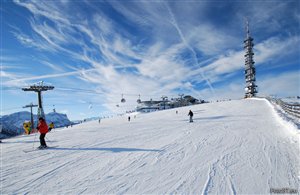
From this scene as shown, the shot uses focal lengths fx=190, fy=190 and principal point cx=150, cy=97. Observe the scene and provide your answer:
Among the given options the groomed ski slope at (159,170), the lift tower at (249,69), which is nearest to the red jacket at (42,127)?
the groomed ski slope at (159,170)

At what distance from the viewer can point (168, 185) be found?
5.47 m

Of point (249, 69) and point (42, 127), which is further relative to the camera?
point (249, 69)

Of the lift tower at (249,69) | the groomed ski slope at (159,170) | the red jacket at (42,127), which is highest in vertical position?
the lift tower at (249,69)

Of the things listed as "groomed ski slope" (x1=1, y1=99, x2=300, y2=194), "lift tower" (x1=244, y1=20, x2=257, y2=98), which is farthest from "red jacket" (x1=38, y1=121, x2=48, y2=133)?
"lift tower" (x1=244, y1=20, x2=257, y2=98)

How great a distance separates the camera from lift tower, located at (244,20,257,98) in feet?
307

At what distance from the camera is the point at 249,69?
97688mm

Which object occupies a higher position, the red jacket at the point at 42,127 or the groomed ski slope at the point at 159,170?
the red jacket at the point at 42,127

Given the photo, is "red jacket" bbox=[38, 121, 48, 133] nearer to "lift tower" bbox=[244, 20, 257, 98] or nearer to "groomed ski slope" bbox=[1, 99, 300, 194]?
"groomed ski slope" bbox=[1, 99, 300, 194]

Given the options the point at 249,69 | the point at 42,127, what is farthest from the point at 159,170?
the point at 249,69

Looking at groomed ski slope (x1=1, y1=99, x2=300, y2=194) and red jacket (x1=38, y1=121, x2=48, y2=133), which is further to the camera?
red jacket (x1=38, y1=121, x2=48, y2=133)

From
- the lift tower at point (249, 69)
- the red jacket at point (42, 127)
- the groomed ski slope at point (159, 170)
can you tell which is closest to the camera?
the groomed ski slope at point (159, 170)

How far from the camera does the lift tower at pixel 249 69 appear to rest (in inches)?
3684

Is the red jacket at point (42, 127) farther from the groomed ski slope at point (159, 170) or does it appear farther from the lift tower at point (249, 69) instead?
the lift tower at point (249, 69)

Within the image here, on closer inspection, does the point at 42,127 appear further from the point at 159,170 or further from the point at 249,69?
the point at 249,69
